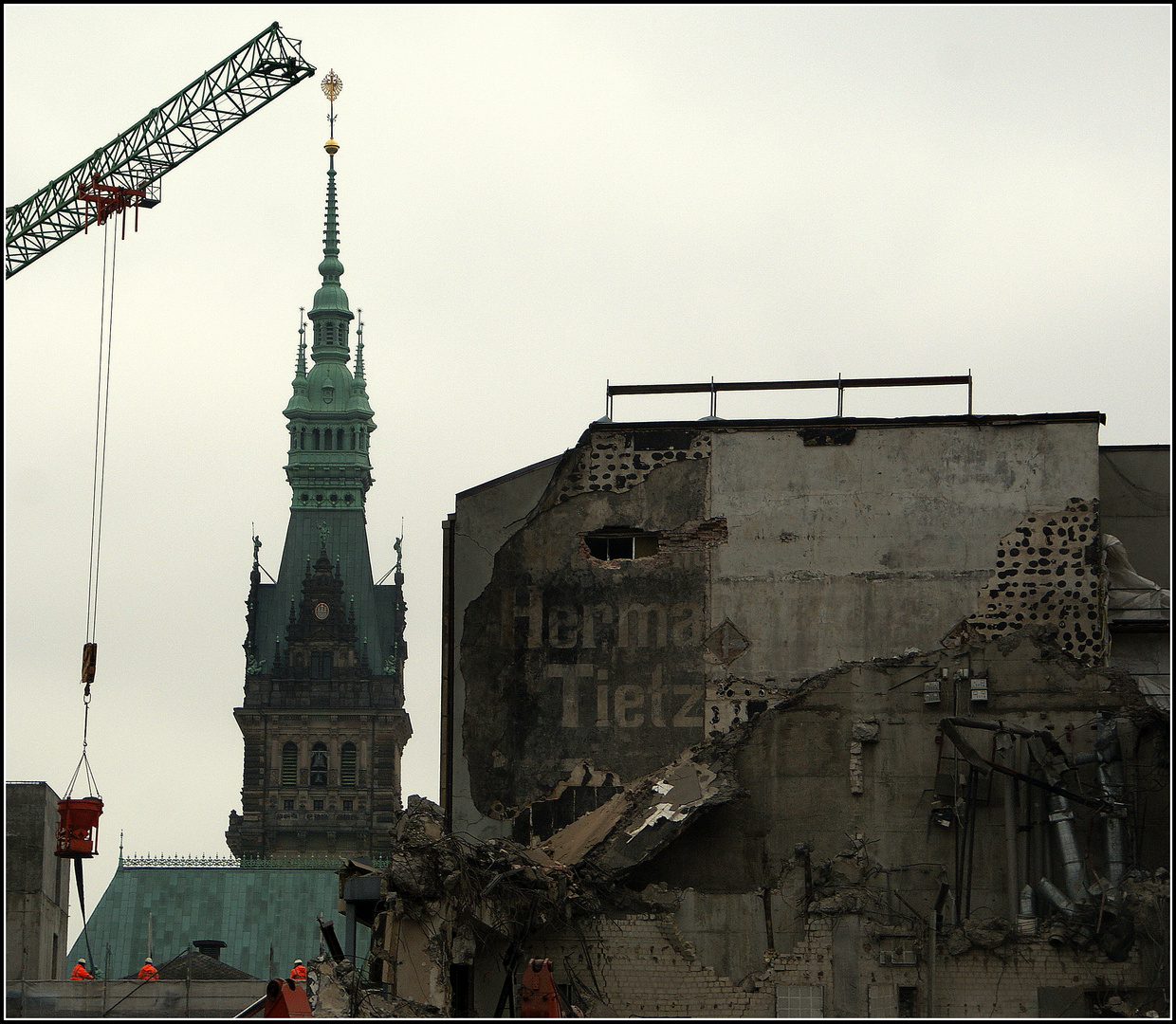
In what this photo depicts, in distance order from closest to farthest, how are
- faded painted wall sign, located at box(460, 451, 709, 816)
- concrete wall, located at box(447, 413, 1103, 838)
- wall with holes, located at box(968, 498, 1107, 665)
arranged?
wall with holes, located at box(968, 498, 1107, 665) → concrete wall, located at box(447, 413, 1103, 838) → faded painted wall sign, located at box(460, 451, 709, 816)

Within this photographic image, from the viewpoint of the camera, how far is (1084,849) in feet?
109

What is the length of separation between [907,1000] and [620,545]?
8.50 meters

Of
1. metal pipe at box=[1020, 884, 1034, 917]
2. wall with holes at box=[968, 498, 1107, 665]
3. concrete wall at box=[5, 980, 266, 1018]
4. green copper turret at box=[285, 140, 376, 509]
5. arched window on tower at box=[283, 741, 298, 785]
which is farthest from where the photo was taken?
green copper turret at box=[285, 140, 376, 509]

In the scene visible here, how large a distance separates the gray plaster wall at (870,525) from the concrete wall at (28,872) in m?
20.1

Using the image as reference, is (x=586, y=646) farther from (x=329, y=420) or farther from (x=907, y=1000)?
(x=329, y=420)

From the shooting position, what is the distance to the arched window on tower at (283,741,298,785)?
152375mm

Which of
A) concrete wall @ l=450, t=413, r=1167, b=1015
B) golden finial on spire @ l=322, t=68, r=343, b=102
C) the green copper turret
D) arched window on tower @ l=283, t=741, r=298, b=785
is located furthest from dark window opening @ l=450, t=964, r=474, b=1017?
the green copper turret

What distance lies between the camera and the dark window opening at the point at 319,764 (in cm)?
15188

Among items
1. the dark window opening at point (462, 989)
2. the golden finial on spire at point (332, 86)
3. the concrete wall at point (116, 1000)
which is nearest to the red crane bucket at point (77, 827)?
the concrete wall at point (116, 1000)

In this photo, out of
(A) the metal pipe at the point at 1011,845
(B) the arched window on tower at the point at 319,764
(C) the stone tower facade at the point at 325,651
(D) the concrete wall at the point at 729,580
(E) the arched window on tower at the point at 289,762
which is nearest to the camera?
(A) the metal pipe at the point at 1011,845

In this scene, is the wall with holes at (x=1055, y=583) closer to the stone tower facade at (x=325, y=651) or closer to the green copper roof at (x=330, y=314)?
the stone tower facade at (x=325, y=651)

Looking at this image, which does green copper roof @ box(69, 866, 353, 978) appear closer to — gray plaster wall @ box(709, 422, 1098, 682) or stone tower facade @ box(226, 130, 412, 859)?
stone tower facade @ box(226, 130, 412, 859)

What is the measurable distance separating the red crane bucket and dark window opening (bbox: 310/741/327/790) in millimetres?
116209

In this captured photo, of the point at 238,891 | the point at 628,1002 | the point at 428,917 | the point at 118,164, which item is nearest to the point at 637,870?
the point at 628,1002
